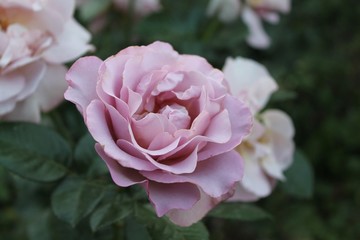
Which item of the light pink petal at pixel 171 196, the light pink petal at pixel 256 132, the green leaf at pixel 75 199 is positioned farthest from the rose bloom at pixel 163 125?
the light pink petal at pixel 256 132

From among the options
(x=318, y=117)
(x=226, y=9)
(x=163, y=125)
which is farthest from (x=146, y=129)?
(x=318, y=117)

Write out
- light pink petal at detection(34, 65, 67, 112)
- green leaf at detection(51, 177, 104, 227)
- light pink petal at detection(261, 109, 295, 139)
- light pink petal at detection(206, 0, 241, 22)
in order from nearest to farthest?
green leaf at detection(51, 177, 104, 227)
light pink petal at detection(34, 65, 67, 112)
light pink petal at detection(261, 109, 295, 139)
light pink petal at detection(206, 0, 241, 22)

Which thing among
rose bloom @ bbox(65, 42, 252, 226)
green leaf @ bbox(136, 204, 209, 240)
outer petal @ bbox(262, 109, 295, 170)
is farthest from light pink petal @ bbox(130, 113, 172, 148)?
outer petal @ bbox(262, 109, 295, 170)

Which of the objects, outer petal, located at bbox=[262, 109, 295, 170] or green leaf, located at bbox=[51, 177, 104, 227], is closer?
green leaf, located at bbox=[51, 177, 104, 227]

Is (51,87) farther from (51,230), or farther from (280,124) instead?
(280,124)

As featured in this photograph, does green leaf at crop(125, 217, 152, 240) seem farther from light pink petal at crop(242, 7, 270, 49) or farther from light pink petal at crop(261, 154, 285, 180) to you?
light pink petal at crop(242, 7, 270, 49)

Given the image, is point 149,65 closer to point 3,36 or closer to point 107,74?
point 107,74

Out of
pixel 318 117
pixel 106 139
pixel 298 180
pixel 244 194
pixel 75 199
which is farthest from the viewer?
pixel 318 117

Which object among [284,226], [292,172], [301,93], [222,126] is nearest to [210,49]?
[292,172]
